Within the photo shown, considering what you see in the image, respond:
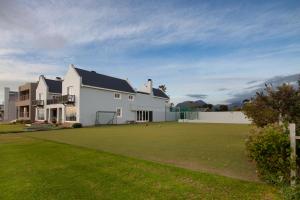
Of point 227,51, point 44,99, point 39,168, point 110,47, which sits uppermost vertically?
point 110,47

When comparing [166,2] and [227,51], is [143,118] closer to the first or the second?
[227,51]

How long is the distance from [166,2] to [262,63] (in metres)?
8.66

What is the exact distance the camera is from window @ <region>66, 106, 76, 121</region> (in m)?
33.7

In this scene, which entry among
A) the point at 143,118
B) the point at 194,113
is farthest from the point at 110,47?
the point at 194,113

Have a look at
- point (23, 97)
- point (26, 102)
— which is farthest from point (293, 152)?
point (23, 97)

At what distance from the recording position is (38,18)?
1591 centimetres

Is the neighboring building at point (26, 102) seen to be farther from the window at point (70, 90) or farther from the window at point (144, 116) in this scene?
the window at point (144, 116)

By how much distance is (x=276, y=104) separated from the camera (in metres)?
11.7

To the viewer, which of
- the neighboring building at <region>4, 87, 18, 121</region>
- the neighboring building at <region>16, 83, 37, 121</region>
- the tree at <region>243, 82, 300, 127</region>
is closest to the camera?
the tree at <region>243, 82, 300, 127</region>

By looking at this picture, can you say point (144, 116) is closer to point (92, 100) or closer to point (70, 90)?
point (92, 100)

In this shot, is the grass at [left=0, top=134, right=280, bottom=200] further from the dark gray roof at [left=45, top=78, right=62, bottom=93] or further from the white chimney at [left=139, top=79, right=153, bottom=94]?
the white chimney at [left=139, top=79, right=153, bottom=94]

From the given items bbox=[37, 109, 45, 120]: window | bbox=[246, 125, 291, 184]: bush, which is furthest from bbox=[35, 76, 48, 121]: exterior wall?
bbox=[246, 125, 291, 184]: bush

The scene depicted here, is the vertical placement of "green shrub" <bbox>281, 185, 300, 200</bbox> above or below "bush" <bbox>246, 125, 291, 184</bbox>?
below

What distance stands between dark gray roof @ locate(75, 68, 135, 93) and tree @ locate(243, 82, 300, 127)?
26286mm
